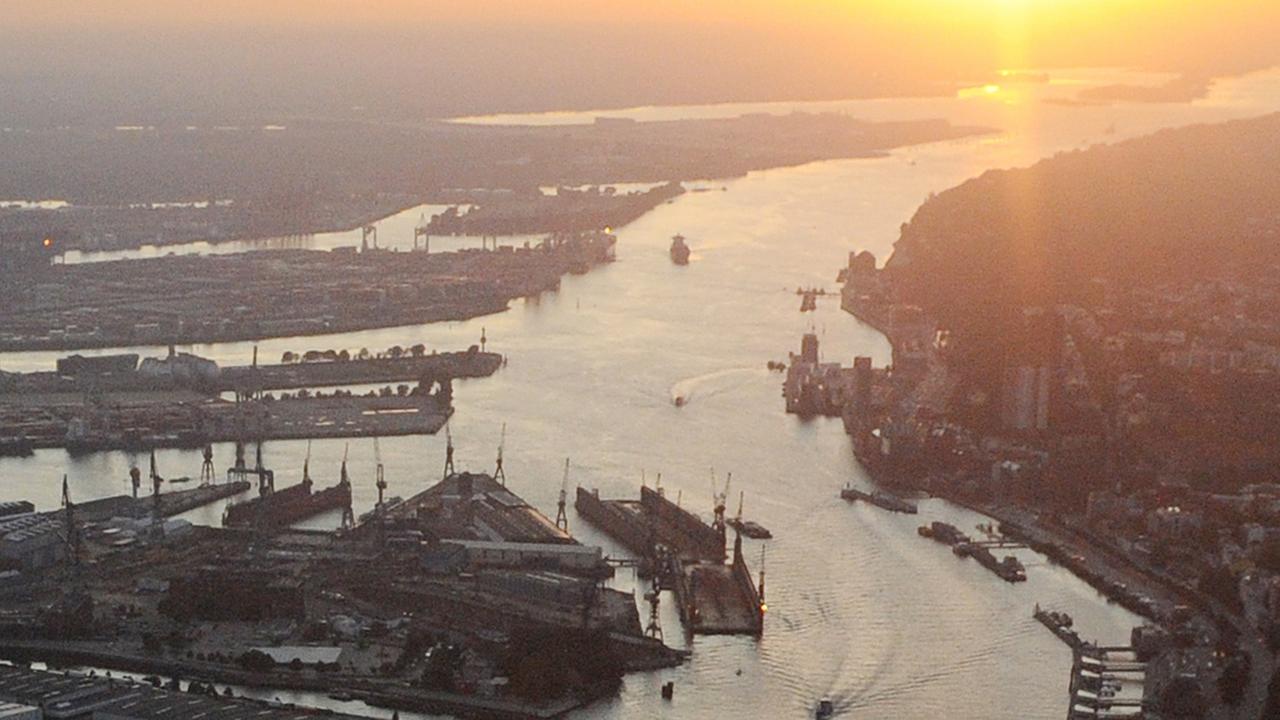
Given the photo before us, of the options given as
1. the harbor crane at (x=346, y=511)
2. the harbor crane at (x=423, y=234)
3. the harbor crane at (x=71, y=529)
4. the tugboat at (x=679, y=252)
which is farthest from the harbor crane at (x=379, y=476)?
the harbor crane at (x=423, y=234)

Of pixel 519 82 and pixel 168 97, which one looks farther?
pixel 519 82

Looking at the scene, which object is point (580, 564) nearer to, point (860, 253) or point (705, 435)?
point (705, 435)

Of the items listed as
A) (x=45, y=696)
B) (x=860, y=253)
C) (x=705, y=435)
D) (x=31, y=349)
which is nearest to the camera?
(x=45, y=696)

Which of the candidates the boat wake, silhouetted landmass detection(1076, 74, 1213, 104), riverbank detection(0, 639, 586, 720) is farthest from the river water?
silhouetted landmass detection(1076, 74, 1213, 104)

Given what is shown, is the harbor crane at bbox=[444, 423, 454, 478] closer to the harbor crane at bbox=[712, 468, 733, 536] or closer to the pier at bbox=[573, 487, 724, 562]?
the pier at bbox=[573, 487, 724, 562]

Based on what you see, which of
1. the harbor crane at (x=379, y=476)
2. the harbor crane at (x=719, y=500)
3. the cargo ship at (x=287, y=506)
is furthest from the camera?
the harbor crane at (x=379, y=476)

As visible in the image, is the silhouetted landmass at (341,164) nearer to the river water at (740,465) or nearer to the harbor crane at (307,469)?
the river water at (740,465)

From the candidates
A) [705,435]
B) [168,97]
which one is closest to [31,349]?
[705,435]
